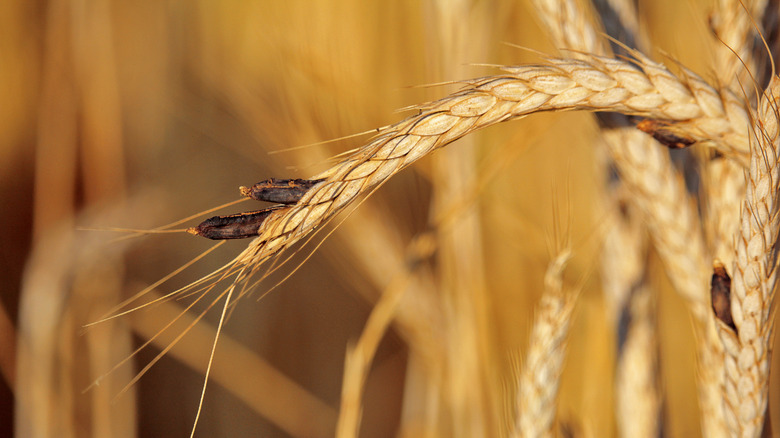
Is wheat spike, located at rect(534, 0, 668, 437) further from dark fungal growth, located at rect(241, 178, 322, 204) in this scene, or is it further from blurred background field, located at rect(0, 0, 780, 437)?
dark fungal growth, located at rect(241, 178, 322, 204)

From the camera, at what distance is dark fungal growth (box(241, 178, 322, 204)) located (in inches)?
9.4

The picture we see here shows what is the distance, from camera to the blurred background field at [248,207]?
0.72 m

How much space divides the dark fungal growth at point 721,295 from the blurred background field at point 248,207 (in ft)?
0.81

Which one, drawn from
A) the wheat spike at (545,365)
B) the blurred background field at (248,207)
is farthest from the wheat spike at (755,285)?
the blurred background field at (248,207)

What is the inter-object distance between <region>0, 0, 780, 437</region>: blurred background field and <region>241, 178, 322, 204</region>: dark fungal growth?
1.25 feet

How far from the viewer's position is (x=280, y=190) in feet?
0.80

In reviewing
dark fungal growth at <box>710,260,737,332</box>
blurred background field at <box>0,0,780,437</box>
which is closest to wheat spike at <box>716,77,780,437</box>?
dark fungal growth at <box>710,260,737,332</box>

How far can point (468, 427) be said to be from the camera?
695 mm

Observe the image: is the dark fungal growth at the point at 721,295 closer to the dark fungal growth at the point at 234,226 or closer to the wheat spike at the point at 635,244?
the wheat spike at the point at 635,244

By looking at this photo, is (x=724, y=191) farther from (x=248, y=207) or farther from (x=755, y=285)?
(x=248, y=207)

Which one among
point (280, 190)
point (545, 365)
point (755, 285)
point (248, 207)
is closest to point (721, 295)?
point (755, 285)

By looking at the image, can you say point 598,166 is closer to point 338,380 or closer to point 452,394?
point 452,394

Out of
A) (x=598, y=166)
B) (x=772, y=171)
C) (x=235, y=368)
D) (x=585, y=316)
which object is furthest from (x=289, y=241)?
(x=235, y=368)

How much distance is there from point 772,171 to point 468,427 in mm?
533
